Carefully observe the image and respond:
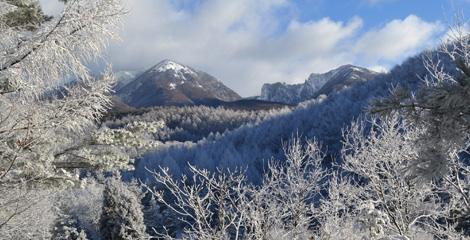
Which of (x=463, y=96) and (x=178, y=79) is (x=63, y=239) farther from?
(x=178, y=79)

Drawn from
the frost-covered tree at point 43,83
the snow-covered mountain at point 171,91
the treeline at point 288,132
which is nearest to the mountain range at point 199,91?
the snow-covered mountain at point 171,91

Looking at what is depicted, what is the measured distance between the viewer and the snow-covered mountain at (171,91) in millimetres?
142500

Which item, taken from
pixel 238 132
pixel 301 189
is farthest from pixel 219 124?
pixel 301 189

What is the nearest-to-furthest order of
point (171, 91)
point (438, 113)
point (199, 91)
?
point (438, 113), point (171, 91), point (199, 91)

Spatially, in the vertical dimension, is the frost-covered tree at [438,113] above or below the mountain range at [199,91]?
below

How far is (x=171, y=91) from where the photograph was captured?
158375 millimetres

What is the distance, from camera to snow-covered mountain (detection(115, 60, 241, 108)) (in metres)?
142

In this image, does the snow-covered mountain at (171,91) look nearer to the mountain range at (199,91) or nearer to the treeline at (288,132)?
the mountain range at (199,91)

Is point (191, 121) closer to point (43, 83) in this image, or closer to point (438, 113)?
point (43, 83)

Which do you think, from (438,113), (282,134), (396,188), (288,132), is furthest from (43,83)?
(288,132)

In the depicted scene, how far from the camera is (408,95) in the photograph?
1.60 m

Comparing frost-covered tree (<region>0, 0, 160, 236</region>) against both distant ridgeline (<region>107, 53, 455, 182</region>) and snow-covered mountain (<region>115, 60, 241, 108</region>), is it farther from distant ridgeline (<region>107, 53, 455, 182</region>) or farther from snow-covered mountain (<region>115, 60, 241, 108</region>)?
snow-covered mountain (<region>115, 60, 241, 108</region>)

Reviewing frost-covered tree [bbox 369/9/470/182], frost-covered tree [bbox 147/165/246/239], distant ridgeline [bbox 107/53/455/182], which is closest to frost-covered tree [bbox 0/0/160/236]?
frost-covered tree [bbox 147/165/246/239]

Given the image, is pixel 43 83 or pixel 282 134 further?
pixel 282 134
